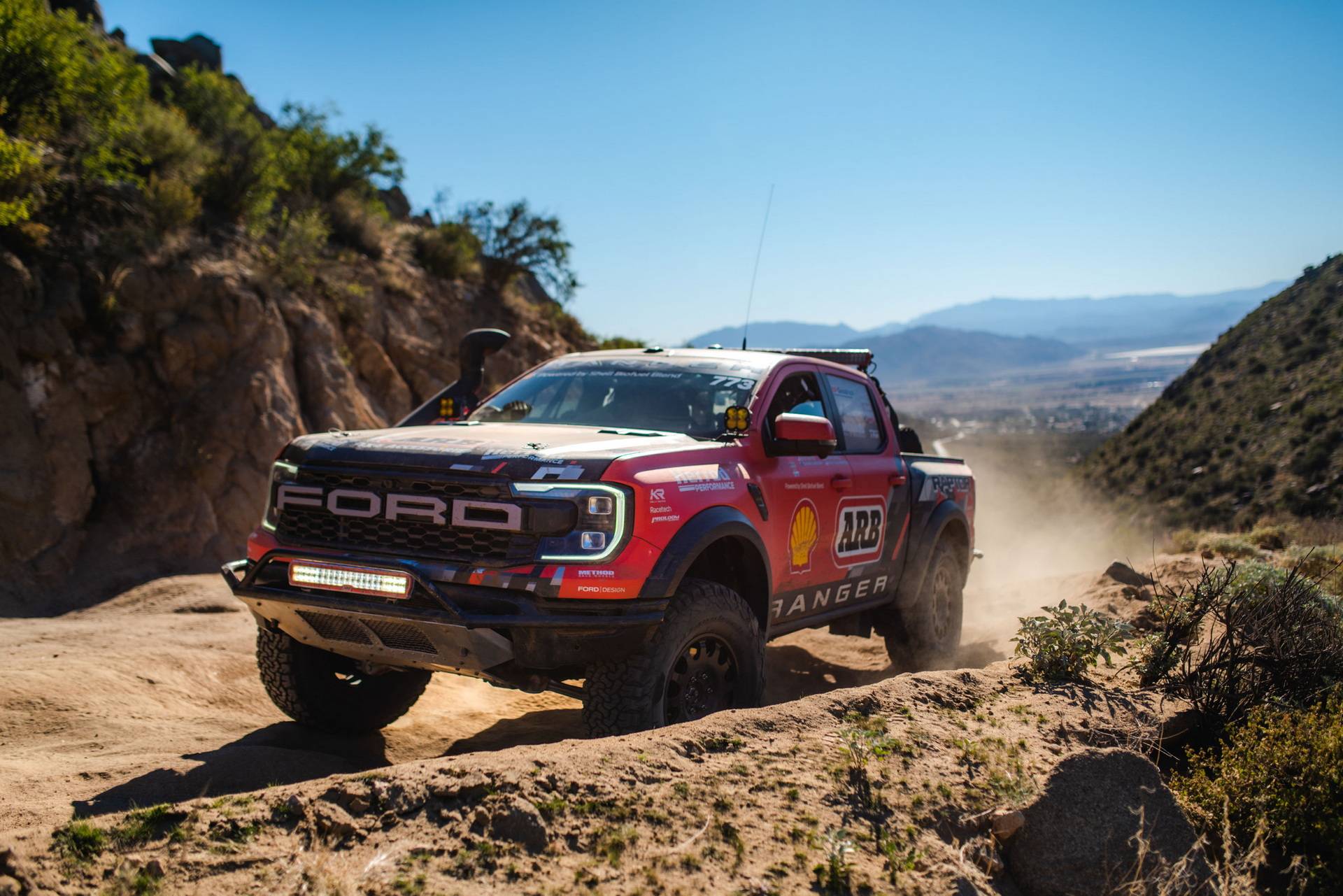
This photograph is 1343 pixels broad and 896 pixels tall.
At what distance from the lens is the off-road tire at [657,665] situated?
4238 millimetres

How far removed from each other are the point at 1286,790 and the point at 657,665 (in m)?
2.67

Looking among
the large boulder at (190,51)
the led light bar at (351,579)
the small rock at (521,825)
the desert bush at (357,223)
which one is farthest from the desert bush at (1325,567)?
the large boulder at (190,51)

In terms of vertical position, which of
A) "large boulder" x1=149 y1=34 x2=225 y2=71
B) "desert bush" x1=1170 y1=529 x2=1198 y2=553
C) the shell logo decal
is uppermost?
"large boulder" x1=149 y1=34 x2=225 y2=71

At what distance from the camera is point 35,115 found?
11.2 metres

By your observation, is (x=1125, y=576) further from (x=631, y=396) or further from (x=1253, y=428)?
(x=1253, y=428)

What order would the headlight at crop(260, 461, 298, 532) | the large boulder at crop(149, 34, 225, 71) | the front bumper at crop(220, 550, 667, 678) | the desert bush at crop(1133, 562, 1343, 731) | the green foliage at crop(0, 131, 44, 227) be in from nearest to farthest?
1. the front bumper at crop(220, 550, 667, 678)
2. the headlight at crop(260, 461, 298, 532)
3. the desert bush at crop(1133, 562, 1343, 731)
4. the green foliage at crop(0, 131, 44, 227)
5. the large boulder at crop(149, 34, 225, 71)

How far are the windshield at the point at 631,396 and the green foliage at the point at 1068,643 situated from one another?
2110 mm

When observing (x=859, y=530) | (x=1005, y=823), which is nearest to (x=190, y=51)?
(x=859, y=530)

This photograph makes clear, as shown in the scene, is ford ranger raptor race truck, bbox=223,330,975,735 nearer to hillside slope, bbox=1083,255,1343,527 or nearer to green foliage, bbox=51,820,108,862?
green foliage, bbox=51,820,108,862

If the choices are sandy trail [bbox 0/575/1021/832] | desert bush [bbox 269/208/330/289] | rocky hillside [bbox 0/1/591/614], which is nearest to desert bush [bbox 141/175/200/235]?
rocky hillside [bbox 0/1/591/614]

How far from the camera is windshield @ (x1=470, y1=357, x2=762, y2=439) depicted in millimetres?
5395

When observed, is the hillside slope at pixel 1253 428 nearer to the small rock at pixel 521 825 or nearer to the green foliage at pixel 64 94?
the small rock at pixel 521 825

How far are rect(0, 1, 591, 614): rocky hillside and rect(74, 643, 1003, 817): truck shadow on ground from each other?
519 cm

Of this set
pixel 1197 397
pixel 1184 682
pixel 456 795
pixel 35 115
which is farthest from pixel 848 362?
pixel 1197 397
